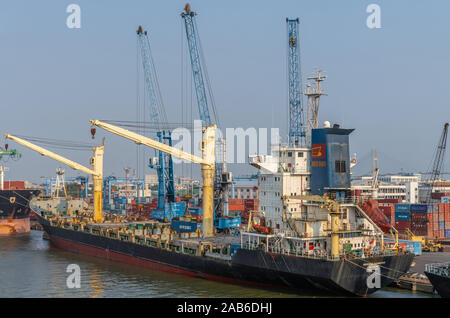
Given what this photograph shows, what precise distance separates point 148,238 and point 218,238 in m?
6.11

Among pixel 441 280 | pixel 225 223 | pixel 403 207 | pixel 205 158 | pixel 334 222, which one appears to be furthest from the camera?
pixel 403 207

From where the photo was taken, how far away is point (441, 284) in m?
30.9

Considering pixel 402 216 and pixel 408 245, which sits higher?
pixel 402 216

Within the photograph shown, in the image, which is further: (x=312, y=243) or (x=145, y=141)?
(x=145, y=141)

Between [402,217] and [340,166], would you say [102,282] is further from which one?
[402,217]

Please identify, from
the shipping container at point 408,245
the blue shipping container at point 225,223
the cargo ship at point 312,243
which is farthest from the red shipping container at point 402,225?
the cargo ship at point 312,243

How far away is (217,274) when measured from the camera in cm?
3759

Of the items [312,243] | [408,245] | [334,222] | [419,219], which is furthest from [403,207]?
[334,222]

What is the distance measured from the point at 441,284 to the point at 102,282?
22.7m

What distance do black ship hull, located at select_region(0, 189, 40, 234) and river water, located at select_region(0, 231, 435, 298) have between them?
22402 millimetres

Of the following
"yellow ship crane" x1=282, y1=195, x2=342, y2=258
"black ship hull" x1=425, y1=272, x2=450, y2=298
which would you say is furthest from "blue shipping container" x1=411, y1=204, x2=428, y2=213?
"yellow ship crane" x1=282, y1=195, x2=342, y2=258

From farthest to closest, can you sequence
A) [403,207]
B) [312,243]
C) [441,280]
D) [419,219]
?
[403,207] < [419,219] < [312,243] < [441,280]
